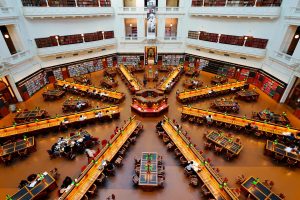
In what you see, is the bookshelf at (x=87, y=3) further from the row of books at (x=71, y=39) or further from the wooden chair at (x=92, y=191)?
the wooden chair at (x=92, y=191)

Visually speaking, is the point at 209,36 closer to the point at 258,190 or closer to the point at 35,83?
the point at 258,190

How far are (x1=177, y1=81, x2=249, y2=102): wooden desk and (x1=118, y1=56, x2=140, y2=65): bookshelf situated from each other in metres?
11.1

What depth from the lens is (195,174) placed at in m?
10.7

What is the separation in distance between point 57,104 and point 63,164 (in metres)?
8.26

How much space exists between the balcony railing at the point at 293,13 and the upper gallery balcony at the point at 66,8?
1920cm

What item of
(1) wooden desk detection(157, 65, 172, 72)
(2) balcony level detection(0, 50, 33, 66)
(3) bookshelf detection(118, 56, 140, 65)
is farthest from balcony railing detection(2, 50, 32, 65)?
(1) wooden desk detection(157, 65, 172, 72)

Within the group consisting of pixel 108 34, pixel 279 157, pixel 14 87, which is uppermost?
pixel 108 34

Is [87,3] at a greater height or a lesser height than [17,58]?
greater

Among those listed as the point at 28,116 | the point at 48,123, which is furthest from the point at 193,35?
the point at 28,116

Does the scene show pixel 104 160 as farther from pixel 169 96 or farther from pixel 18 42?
pixel 18 42

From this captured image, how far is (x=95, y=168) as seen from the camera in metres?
10.6

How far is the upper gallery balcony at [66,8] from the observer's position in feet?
59.5

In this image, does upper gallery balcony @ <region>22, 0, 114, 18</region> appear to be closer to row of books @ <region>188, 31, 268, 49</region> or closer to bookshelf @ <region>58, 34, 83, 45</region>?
bookshelf @ <region>58, 34, 83, 45</region>

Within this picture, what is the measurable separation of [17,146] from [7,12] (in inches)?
488
